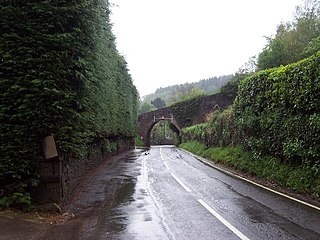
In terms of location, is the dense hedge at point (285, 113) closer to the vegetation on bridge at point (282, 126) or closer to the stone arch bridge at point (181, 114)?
the vegetation on bridge at point (282, 126)

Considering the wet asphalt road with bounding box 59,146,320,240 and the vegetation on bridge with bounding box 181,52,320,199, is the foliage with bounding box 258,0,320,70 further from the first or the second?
the wet asphalt road with bounding box 59,146,320,240

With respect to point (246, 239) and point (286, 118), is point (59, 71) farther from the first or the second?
point (286, 118)

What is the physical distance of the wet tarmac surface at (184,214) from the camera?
6.41 m

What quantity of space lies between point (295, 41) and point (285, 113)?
2358 centimetres

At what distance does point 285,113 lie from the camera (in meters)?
13.3

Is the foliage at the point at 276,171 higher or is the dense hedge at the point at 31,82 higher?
the dense hedge at the point at 31,82

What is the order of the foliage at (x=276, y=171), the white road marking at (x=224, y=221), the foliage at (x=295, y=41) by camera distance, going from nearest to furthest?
the white road marking at (x=224, y=221)
the foliage at (x=276, y=171)
the foliage at (x=295, y=41)

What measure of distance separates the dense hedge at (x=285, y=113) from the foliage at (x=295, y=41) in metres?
15.1

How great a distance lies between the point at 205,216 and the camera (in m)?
7.71

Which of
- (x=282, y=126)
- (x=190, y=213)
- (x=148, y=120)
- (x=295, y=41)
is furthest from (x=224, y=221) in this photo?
(x=148, y=120)

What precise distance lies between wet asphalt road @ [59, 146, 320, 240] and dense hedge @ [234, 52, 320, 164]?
6.56 ft

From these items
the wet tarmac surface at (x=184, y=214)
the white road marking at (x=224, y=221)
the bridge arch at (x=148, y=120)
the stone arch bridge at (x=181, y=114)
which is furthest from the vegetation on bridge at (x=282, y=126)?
the bridge arch at (x=148, y=120)

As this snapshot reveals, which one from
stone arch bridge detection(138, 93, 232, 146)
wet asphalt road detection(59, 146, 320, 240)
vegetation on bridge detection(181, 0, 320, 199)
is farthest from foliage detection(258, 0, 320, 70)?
stone arch bridge detection(138, 93, 232, 146)

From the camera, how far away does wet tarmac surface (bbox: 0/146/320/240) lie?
6.41 metres
